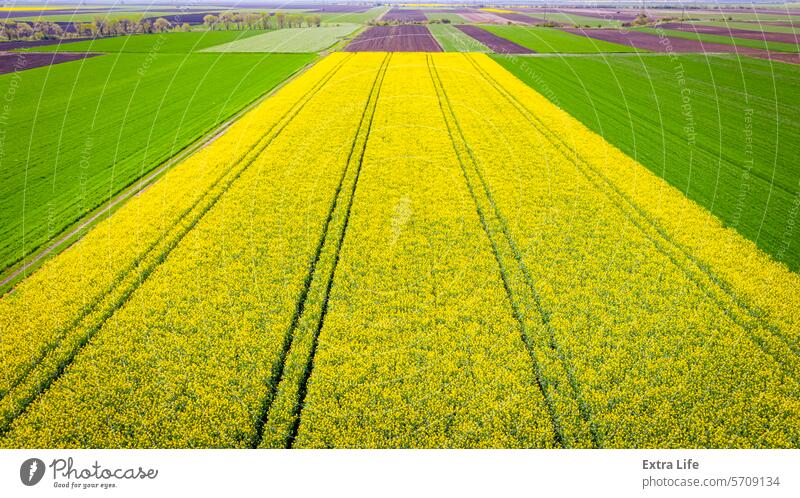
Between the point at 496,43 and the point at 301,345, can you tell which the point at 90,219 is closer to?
the point at 301,345

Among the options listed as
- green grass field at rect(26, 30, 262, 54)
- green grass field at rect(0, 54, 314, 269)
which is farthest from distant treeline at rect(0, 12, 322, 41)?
green grass field at rect(0, 54, 314, 269)

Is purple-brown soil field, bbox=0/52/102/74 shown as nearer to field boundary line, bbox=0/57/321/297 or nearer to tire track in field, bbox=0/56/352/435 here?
field boundary line, bbox=0/57/321/297

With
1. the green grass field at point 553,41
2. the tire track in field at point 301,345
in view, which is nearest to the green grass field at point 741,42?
the green grass field at point 553,41

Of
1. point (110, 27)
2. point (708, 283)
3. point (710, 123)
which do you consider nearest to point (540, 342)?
point (708, 283)

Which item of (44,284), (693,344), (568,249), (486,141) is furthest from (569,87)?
(44,284)

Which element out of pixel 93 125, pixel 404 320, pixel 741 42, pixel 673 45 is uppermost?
pixel 741 42

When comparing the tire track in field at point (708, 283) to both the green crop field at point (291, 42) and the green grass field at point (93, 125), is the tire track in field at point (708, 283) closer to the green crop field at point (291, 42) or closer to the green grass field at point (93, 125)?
the green grass field at point (93, 125)

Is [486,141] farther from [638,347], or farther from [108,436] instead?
[108,436]
